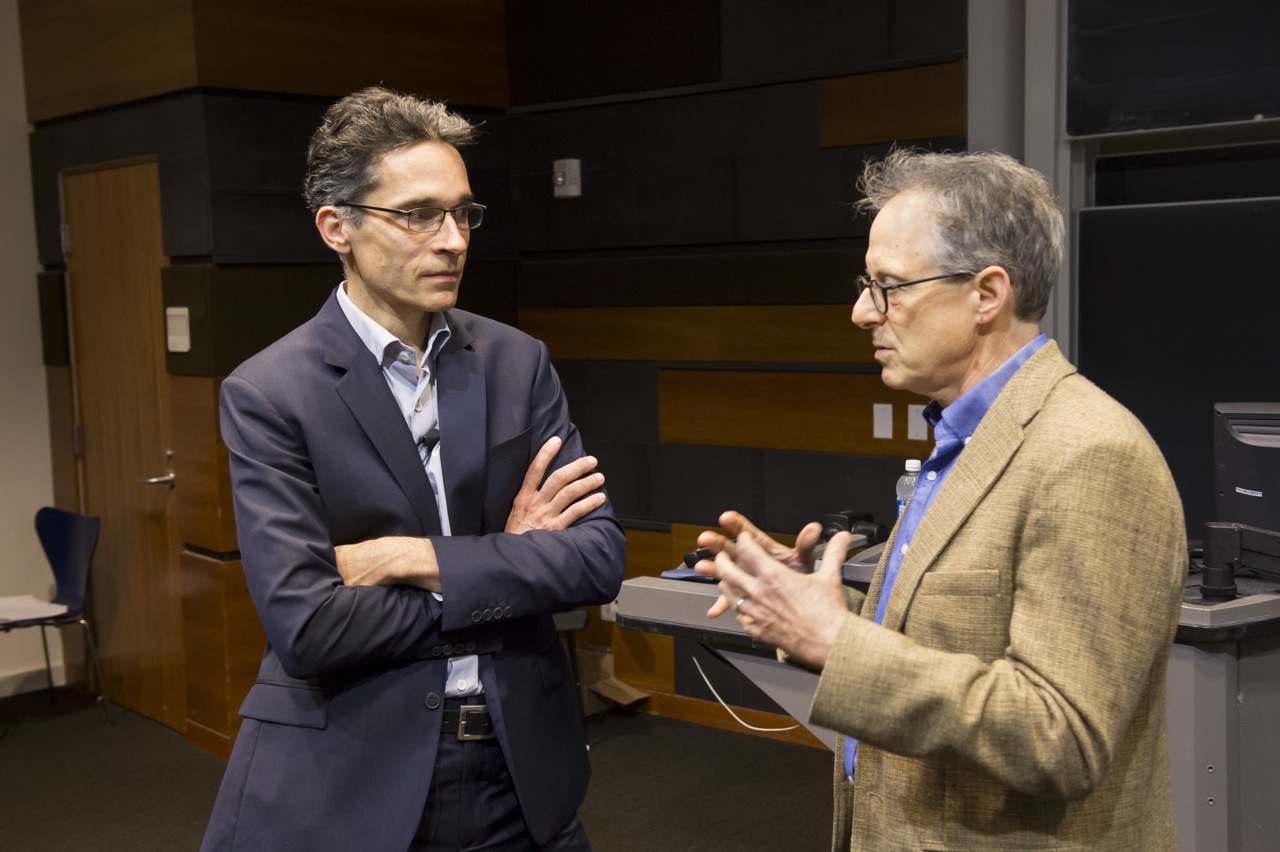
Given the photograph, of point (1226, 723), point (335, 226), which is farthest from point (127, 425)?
point (1226, 723)

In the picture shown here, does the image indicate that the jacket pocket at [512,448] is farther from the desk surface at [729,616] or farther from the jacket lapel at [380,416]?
the desk surface at [729,616]

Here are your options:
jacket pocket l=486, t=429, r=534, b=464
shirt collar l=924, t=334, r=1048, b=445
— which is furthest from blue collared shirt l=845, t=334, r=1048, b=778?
jacket pocket l=486, t=429, r=534, b=464

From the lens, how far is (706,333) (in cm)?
491

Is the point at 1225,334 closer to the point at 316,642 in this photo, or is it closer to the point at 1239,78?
the point at 1239,78

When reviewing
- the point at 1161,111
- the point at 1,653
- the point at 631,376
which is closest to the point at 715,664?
the point at 631,376

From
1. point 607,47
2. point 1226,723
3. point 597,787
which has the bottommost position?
point 597,787

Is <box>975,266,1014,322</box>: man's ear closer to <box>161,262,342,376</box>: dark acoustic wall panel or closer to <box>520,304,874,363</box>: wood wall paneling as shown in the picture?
<box>520,304,874,363</box>: wood wall paneling

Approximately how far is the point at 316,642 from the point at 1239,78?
11.0 feet

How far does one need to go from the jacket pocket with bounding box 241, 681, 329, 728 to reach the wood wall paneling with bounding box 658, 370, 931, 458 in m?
3.02

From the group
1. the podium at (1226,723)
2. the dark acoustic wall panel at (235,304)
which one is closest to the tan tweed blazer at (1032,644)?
the podium at (1226,723)

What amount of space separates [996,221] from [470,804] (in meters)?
1.01

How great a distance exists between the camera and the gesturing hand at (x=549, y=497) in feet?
6.11

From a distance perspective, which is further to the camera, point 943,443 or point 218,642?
point 218,642

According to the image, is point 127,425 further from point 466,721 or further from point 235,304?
point 466,721
